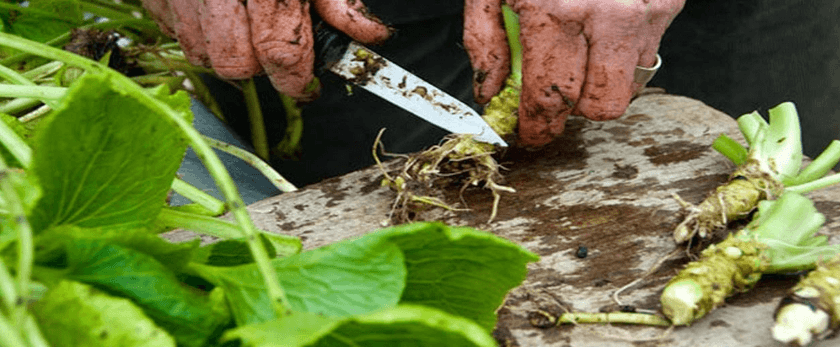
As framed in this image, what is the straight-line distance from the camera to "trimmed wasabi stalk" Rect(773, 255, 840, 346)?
0.87 metres

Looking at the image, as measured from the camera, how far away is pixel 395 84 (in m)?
1.28

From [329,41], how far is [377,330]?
2.69 ft

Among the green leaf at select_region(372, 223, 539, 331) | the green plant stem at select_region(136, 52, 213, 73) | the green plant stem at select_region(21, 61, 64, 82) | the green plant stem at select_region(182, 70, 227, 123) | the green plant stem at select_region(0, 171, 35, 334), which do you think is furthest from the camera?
the green plant stem at select_region(182, 70, 227, 123)

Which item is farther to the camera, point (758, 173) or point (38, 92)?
point (758, 173)

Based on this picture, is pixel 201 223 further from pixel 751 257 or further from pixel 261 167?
pixel 751 257

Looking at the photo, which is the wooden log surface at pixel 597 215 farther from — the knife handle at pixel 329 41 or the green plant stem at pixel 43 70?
the green plant stem at pixel 43 70

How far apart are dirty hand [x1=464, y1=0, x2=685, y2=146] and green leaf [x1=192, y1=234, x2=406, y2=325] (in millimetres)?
673

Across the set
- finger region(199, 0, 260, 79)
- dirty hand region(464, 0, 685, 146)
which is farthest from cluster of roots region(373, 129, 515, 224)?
finger region(199, 0, 260, 79)

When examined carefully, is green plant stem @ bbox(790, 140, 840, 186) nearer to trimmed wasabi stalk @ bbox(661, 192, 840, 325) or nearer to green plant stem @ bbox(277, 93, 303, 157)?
trimmed wasabi stalk @ bbox(661, 192, 840, 325)

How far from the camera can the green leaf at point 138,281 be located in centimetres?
62

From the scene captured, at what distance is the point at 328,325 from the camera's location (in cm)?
52

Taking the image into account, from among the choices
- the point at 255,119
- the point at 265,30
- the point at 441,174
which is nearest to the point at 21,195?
the point at 265,30

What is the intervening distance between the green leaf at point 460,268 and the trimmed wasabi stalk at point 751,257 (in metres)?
0.28

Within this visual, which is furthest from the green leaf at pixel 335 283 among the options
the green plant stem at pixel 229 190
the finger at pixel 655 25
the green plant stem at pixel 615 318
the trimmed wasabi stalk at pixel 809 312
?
the finger at pixel 655 25
